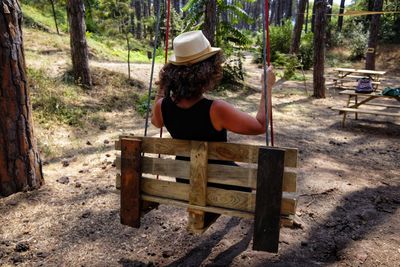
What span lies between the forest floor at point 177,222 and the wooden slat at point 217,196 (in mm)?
1026

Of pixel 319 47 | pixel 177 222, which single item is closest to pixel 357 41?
pixel 319 47

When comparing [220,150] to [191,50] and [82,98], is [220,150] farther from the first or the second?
[82,98]

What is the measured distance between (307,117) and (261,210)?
27.2 feet

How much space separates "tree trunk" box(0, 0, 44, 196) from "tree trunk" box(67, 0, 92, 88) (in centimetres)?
501

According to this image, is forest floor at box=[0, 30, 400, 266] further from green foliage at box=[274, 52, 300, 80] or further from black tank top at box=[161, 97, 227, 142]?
green foliage at box=[274, 52, 300, 80]

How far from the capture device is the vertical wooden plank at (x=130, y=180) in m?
2.91

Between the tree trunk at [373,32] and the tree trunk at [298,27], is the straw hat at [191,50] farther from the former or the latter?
the tree trunk at [298,27]

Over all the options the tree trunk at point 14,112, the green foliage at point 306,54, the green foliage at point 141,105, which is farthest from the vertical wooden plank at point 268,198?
the green foliage at point 306,54

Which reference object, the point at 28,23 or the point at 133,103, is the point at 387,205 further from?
the point at 28,23

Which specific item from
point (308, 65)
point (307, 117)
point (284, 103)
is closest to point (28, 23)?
point (284, 103)

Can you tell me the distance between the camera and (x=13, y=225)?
13.7ft

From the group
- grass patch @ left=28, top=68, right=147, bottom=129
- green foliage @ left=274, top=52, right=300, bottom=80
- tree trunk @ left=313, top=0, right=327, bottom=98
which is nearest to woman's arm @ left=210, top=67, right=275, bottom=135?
grass patch @ left=28, top=68, right=147, bottom=129

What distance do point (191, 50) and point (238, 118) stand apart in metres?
0.61

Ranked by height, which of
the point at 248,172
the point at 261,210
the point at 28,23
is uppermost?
the point at 28,23
